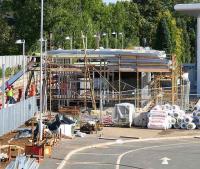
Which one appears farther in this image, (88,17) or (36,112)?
(88,17)

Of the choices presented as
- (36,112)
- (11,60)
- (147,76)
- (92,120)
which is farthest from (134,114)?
(11,60)

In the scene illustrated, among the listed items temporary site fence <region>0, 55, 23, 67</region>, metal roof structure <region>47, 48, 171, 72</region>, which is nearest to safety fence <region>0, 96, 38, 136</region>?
metal roof structure <region>47, 48, 171, 72</region>

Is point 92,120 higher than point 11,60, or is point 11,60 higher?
point 11,60

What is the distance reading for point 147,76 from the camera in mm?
51031

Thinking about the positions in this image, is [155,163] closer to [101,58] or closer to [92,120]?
[92,120]

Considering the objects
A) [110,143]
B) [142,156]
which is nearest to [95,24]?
[110,143]

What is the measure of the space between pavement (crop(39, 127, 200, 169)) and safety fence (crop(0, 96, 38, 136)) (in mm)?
2406

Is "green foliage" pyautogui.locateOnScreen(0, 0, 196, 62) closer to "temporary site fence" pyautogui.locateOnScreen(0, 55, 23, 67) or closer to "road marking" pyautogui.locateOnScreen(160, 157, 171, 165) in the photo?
"temporary site fence" pyautogui.locateOnScreen(0, 55, 23, 67)

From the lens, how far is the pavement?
987 inches

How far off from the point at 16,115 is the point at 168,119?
9518 mm

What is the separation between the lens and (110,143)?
31.0 meters

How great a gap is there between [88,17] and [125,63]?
3959 centimetres

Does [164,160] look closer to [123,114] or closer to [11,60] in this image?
[123,114]

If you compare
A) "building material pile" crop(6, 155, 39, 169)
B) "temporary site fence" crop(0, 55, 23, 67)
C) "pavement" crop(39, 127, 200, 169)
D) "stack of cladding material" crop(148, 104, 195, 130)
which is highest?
"temporary site fence" crop(0, 55, 23, 67)
